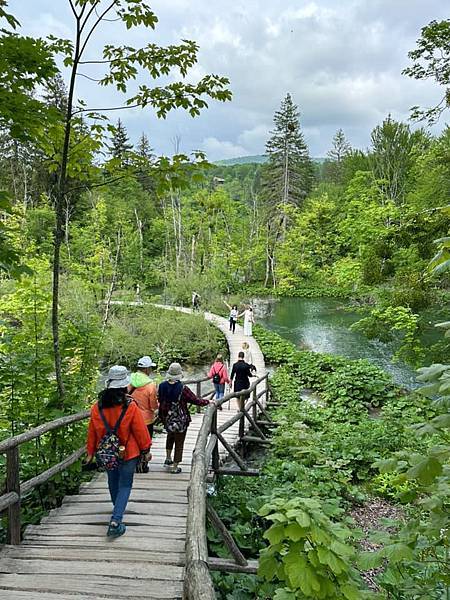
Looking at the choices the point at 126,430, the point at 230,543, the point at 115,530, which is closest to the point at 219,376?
the point at 230,543

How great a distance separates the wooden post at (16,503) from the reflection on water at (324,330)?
12.0 metres

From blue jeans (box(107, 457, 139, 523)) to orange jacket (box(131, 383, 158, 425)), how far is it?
4.76ft

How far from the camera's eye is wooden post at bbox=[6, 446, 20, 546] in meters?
3.66

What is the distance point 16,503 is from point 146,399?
208 centimetres

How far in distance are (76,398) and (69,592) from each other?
258 cm

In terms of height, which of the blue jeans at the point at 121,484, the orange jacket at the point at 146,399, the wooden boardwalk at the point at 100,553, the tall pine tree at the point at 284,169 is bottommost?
the wooden boardwalk at the point at 100,553

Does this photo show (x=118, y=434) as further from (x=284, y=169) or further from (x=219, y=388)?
(x=284, y=169)

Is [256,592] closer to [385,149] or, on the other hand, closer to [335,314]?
[335,314]

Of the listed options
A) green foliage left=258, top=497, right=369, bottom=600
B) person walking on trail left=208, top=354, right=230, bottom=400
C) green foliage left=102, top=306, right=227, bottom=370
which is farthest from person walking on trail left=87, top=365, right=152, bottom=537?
green foliage left=102, top=306, right=227, bottom=370

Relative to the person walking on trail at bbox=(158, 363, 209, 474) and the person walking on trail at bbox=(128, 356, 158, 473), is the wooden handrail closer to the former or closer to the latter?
the person walking on trail at bbox=(128, 356, 158, 473)

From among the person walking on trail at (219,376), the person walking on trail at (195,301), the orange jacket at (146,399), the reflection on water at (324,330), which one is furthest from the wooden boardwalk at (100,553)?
the person walking on trail at (195,301)

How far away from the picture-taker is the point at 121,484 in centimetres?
394

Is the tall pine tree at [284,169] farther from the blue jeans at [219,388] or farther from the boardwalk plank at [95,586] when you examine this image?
the boardwalk plank at [95,586]

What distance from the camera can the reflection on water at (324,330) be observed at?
18.6m
